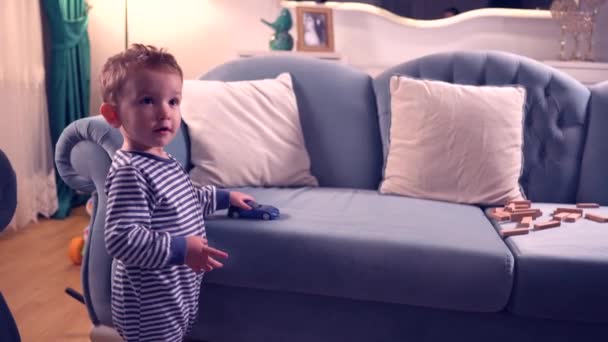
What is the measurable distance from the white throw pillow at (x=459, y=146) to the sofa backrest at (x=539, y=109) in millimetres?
116

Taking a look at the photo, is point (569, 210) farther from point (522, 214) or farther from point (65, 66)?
point (65, 66)

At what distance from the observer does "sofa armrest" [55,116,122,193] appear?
4.95 ft

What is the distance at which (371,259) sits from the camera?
140 cm

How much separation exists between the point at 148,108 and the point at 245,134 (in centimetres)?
75

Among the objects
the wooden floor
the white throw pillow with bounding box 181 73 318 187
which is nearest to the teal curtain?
the wooden floor

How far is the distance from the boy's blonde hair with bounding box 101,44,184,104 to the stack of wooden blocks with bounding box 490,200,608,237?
40.7 inches

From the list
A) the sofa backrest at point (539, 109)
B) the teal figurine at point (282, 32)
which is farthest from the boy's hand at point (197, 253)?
the teal figurine at point (282, 32)

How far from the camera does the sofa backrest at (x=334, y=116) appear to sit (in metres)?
2.05

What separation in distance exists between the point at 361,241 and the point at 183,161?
2.27 ft

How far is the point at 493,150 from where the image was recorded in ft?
6.00

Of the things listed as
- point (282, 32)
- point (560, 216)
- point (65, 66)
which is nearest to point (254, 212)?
point (560, 216)

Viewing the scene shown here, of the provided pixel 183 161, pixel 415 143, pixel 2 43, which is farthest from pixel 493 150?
pixel 2 43

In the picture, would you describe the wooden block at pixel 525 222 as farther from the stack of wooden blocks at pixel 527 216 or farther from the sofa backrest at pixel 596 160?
the sofa backrest at pixel 596 160

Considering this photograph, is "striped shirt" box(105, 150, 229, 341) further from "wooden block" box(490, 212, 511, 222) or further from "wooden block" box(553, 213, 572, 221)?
"wooden block" box(553, 213, 572, 221)
